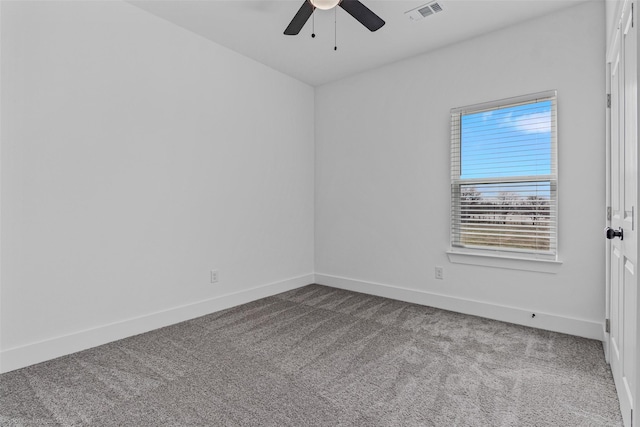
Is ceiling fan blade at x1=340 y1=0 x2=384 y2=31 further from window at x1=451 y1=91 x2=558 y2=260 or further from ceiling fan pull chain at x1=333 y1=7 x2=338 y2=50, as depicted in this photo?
window at x1=451 y1=91 x2=558 y2=260

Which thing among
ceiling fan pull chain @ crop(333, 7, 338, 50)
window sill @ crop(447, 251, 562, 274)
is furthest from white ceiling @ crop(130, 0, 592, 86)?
window sill @ crop(447, 251, 562, 274)

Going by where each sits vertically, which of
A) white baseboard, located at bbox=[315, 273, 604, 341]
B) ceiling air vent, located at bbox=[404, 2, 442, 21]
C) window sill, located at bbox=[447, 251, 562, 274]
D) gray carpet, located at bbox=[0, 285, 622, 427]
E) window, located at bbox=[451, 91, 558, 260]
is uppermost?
ceiling air vent, located at bbox=[404, 2, 442, 21]

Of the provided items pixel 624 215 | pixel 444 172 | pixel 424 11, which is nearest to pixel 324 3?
pixel 424 11

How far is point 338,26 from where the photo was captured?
9.87ft

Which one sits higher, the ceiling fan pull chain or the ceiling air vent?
the ceiling fan pull chain

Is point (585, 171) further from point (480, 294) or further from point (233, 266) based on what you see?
point (233, 266)

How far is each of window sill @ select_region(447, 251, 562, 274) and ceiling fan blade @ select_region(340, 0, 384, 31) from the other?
2173mm

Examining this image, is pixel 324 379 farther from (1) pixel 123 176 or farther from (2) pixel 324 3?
(2) pixel 324 3

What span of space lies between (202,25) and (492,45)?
2.63 metres

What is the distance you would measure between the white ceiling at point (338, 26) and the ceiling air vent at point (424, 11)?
44 mm

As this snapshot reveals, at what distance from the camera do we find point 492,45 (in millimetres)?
3092

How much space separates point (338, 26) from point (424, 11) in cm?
73

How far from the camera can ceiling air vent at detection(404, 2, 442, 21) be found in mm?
2685

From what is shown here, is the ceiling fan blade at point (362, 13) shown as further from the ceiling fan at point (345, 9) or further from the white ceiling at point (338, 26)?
the white ceiling at point (338, 26)
